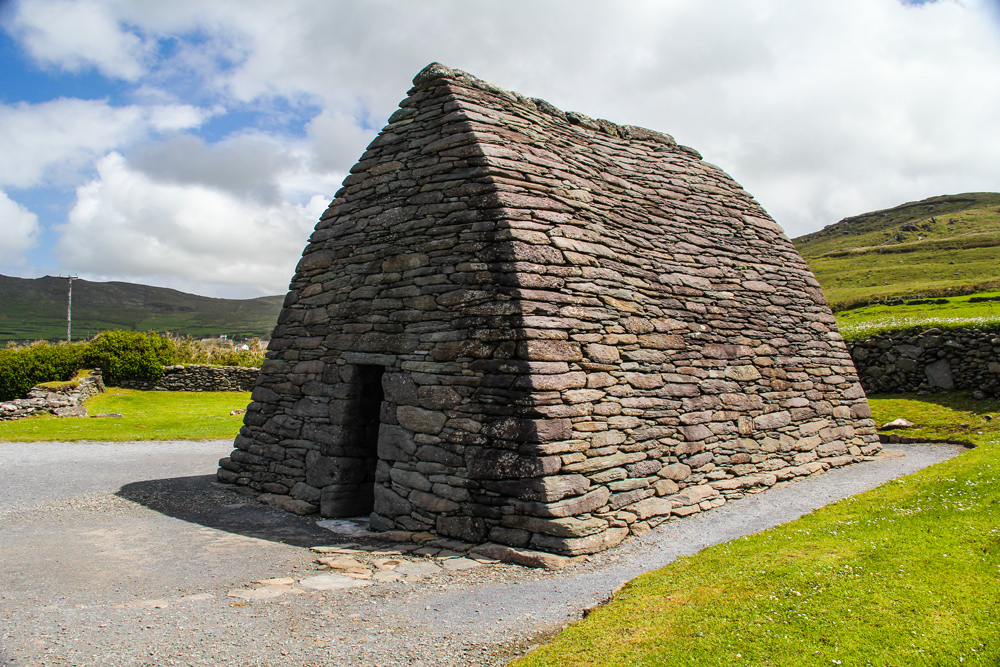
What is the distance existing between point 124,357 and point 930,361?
110ft

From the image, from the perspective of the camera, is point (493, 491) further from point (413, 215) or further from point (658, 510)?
point (413, 215)

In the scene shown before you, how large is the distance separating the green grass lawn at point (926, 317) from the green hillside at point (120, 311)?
12674 cm

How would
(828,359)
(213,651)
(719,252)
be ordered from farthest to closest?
(828,359) < (719,252) < (213,651)

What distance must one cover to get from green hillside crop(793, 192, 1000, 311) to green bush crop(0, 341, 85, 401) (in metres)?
43.6

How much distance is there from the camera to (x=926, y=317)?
22344 mm

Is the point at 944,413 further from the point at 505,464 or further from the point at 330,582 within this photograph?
the point at 330,582

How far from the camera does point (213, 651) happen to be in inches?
172

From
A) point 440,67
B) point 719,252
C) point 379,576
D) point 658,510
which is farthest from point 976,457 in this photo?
point 440,67

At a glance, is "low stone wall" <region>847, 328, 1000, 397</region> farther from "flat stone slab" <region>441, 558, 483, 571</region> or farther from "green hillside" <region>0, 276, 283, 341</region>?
"green hillside" <region>0, 276, 283, 341</region>

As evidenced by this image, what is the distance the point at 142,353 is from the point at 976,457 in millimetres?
32753

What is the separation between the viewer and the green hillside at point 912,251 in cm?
4326

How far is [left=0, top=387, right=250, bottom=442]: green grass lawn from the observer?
1680 cm

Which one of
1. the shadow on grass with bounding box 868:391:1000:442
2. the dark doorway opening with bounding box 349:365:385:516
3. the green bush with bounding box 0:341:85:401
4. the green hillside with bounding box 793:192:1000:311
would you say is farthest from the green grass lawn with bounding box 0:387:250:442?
the green hillside with bounding box 793:192:1000:311

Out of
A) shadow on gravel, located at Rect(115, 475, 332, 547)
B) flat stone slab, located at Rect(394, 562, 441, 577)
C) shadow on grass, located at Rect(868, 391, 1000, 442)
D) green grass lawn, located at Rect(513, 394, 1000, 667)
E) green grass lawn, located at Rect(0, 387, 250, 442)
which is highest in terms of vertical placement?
shadow on grass, located at Rect(868, 391, 1000, 442)
